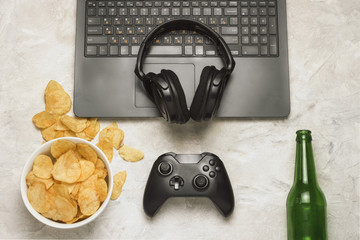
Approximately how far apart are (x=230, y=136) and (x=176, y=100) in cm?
18

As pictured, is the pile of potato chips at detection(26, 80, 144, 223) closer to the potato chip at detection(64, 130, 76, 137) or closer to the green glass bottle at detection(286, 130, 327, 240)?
the potato chip at detection(64, 130, 76, 137)

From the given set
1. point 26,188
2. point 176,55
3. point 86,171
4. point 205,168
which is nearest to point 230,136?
point 205,168

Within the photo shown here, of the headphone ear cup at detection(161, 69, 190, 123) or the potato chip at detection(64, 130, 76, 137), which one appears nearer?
the headphone ear cup at detection(161, 69, 190, 123)

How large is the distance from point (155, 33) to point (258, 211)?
1.38ft

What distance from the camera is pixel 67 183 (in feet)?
2.46

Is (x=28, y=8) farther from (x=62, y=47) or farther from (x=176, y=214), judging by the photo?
(x=176, y=214)

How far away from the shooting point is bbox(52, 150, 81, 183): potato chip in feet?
2.43

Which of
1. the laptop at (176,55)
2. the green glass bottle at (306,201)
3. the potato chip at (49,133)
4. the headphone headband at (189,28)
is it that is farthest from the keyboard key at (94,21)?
the green glass bottle at (306,201)

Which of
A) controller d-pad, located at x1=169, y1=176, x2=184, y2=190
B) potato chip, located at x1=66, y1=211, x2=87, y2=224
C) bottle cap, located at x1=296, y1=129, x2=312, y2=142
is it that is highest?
bottle cap, located at x1=296, y1=129, x2=312, y2=142

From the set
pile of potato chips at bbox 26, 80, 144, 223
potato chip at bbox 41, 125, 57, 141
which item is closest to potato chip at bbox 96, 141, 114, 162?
pile of potato chips at bbox 26, 80, 144, 223

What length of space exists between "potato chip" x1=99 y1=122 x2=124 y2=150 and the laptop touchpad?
0.23 ft

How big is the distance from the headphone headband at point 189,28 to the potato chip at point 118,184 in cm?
21

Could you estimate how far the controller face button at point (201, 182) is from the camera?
0.75 metres

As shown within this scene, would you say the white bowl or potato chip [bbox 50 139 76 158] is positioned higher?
potato chip [bbox 50 139 76 158]
